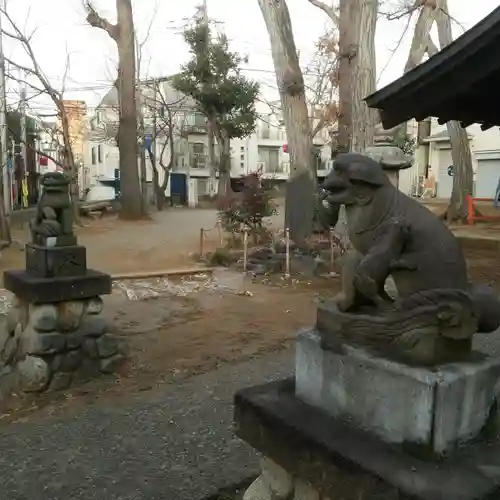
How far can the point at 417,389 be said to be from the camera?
6.15 feet

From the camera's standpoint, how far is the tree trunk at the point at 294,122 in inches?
464

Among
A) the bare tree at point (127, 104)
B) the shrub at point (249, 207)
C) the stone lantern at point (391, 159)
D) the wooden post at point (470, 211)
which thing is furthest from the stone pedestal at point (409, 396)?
the bare tree at point (127, 104)

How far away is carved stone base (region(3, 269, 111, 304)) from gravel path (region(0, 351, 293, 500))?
1.28 metres

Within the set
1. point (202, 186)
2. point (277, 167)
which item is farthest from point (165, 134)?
point (277, 167)

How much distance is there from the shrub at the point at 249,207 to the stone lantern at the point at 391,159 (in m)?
4.19

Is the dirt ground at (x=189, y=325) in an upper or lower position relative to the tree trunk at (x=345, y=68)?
lower

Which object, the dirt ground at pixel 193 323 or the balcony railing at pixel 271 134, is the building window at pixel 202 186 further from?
the dirt ground at pixel 193 323

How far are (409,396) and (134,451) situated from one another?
9.21 ft

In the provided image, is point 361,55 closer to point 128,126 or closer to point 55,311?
point 55,311

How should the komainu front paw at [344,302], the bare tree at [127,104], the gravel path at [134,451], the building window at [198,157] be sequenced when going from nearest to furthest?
the komainu front paw at [344,302] < the gravel path at [134,451] < the bare tree at [127,104] < the building window at [198,157]

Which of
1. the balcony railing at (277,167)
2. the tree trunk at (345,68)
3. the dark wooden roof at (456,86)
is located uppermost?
the tree trunk at (345,68)

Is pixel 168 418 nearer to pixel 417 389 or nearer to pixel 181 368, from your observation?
pixel 181 368

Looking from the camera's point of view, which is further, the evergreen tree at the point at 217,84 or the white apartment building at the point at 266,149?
the white apartment building at the point at 266,149

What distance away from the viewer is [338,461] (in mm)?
1929
